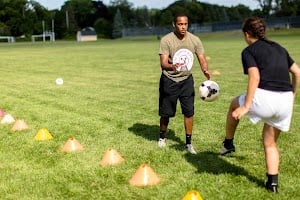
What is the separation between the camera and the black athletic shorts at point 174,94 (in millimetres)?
6695

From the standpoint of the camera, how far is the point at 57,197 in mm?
4891

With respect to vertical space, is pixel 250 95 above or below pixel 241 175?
above

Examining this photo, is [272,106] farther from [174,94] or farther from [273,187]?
[174,94]

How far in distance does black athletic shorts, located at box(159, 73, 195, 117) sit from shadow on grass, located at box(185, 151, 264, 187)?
721mm

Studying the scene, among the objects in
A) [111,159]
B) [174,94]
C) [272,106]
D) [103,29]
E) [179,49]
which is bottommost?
[111,159]

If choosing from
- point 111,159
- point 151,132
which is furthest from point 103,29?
point 111,159

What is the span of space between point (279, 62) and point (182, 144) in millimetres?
2784

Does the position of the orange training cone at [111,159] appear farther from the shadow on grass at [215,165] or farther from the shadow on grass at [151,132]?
the shadow on grass at [151,132]

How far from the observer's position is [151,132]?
7.93 meters

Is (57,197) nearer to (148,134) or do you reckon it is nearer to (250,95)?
(250,95)

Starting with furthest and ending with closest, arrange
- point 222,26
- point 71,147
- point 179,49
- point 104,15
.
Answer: point 104,15
point 222,26
point 71,147
point 179,49

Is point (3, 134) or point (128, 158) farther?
point (3, 134)

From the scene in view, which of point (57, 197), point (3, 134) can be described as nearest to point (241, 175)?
point (57, 197)

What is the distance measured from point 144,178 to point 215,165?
3.75 ft
